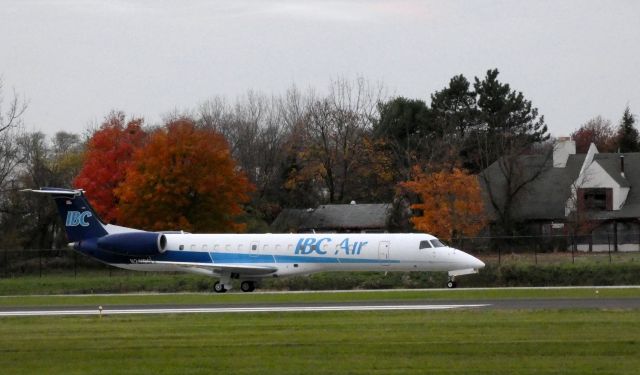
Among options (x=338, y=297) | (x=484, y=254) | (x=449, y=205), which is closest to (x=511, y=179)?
(x=449, y=205)

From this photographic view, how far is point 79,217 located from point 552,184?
3505 cm

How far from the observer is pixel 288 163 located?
→ 84500 mm

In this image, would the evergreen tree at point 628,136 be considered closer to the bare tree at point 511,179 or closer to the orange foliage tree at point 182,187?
the bare tree at point 511,179

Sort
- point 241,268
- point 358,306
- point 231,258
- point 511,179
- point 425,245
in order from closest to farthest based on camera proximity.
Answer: point 358,306 < point 425,245 < point 241,268 < point 231,258 < point 511,179

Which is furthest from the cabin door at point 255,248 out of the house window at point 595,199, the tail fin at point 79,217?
the house window at point 595,199

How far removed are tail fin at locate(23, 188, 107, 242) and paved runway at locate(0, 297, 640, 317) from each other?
14157 mm

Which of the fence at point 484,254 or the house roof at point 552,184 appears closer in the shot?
the fence at point 484,254

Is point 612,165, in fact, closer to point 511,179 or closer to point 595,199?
point 595,199

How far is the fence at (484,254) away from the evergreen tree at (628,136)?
2973cm

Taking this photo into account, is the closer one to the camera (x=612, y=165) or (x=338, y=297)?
(x=338, y=297)

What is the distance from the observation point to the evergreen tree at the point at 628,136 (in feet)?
296

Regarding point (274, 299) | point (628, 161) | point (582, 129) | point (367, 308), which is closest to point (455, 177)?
point (628, 161)

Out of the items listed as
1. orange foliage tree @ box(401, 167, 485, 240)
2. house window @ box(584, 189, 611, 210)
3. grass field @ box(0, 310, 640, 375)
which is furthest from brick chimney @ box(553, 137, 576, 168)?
grass field @ box(0, 310, 640, 375)

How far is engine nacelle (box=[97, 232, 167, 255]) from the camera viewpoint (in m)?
46.1
